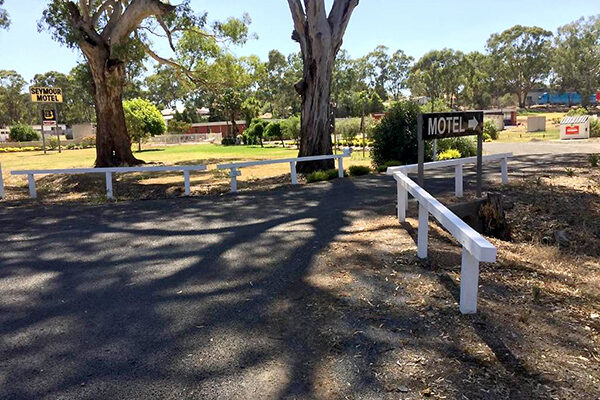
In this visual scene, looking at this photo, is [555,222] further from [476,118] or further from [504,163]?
[504,163]

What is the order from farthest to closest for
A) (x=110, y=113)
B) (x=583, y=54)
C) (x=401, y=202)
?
(x=583, y=54) < (x=110, y=113) < (x=401, y=202)

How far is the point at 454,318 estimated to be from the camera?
392cm

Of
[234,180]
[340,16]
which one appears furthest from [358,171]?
[340,16]

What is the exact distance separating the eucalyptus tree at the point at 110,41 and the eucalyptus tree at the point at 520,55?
3540 inches

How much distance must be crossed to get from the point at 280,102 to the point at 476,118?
84620mm

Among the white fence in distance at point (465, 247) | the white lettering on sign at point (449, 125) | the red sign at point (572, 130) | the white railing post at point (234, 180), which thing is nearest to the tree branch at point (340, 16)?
the white railing post at point (234, 180)

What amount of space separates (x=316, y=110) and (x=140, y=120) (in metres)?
31.9

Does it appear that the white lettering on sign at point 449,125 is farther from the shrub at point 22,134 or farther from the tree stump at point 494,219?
the shrub at point 22,134

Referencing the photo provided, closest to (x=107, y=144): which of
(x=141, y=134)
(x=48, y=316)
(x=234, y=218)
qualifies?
(x=234, y=218)

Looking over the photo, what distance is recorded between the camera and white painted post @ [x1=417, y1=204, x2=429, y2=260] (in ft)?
16.9

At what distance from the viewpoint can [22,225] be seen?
7949 millimetres

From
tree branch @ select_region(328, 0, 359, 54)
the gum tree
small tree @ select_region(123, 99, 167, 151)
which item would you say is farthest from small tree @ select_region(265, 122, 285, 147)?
tree branch @ select_region(328, 0, 359, 54)

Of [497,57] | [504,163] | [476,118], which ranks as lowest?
[504,163]

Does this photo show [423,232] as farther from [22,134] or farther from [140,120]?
[22,134]
